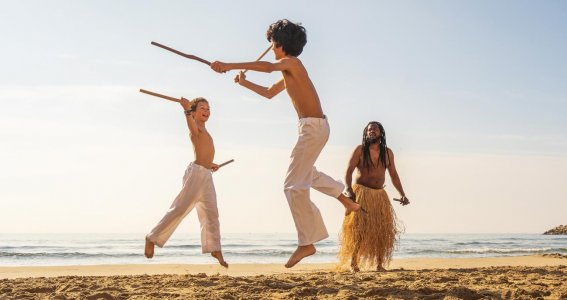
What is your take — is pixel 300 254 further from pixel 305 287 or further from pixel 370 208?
pixel 370 208

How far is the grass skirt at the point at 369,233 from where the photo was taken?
714 centimetres

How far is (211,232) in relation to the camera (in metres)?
6.57

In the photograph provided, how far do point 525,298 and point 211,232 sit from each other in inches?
121

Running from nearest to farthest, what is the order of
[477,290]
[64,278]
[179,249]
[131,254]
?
[477,290]
[64,278]
[131,254]
[179,249]

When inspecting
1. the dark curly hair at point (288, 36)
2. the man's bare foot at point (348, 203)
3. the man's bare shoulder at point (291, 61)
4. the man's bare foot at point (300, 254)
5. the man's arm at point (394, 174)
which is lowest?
the man's bare foot at point (300, 254)

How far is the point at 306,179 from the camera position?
17.4 ft

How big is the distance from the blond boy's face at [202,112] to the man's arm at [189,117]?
2.0 inches

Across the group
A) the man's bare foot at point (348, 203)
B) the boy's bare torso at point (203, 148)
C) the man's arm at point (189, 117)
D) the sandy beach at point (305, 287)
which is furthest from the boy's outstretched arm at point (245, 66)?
the boy's bare torso at point (203, 148)

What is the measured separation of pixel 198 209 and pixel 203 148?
596 millimetres

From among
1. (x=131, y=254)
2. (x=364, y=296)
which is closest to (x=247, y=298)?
(x=364, y=296)

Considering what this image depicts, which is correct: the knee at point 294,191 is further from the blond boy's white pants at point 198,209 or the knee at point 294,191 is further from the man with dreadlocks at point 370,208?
the man with dreadlocks at point 370,208


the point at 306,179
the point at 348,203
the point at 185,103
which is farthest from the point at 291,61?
the point at 185,103

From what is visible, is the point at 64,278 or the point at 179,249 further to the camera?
the point at 179,249

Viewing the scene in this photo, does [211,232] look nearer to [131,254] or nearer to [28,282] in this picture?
[28,282]
